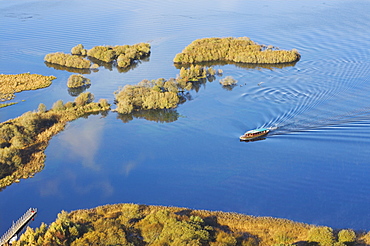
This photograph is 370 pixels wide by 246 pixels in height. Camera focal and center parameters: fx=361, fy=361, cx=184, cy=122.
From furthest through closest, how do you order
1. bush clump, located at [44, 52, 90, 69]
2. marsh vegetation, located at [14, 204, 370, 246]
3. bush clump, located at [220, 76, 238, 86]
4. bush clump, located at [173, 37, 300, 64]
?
bush clump, located at [44, 52, 90, 69], bush clump, located at [173, 37, 300, 64], bush clump, located at [220, 76, 238, 86], marsh vegetation, located at [14, 204, 370, 246]

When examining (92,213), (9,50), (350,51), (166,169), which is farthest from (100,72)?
(350,51)

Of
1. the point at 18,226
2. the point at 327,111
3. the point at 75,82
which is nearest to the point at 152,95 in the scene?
the point at 75,82

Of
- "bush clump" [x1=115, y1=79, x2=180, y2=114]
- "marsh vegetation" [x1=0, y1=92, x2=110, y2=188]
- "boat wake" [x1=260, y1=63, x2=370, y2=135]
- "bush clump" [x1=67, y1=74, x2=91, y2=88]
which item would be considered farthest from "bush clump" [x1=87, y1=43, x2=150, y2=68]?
"boat wake" [x1=260, y1=63, x2=370, y2=135]

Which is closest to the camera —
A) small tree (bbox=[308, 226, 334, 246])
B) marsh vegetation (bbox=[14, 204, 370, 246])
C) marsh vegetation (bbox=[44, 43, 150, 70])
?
small tree (bbox=[308, 226, 334, 246])

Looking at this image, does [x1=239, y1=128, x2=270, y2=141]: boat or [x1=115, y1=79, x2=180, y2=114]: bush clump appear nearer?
[x1=239, y1=128, x2=270, y2=141]: boat

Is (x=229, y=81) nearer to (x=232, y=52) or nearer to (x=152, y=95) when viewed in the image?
(x=152, y=95)

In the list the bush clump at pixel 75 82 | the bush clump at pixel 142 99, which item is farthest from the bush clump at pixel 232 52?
the bush clump at pixel 75 82

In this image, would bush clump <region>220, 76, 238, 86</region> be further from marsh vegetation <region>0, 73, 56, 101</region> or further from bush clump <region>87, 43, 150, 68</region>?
marsh vegetation <region>0, 73, 56, 101</region>
